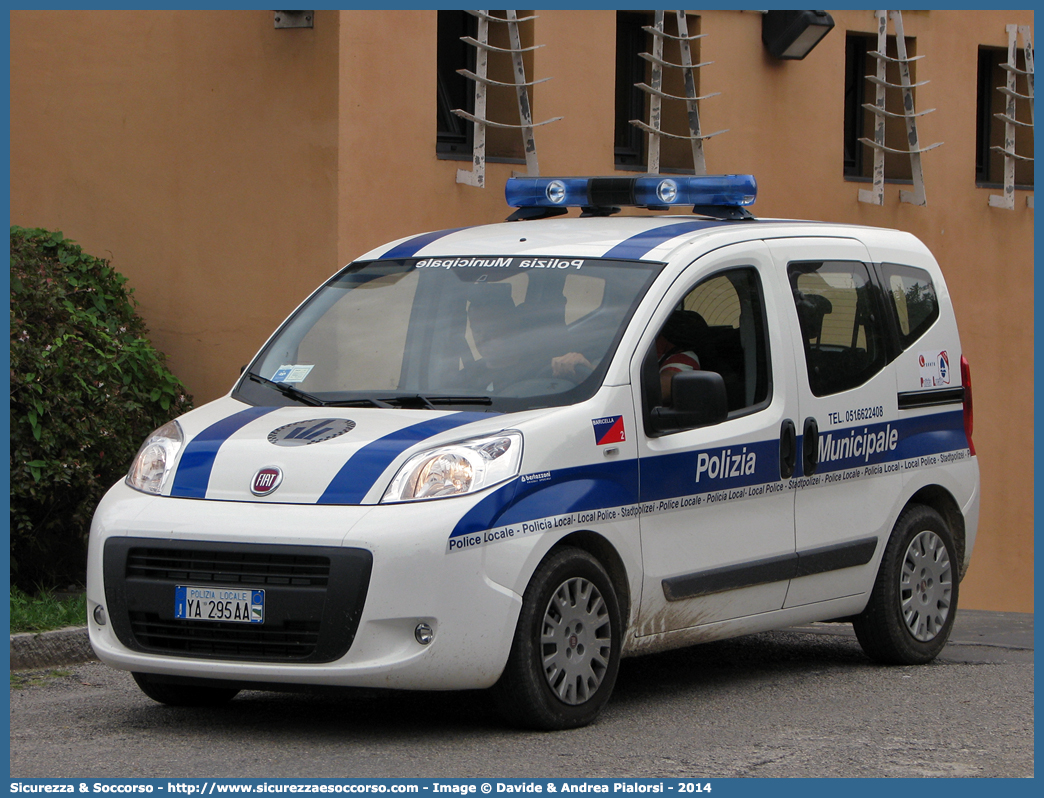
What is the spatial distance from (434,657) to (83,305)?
5.67 meters

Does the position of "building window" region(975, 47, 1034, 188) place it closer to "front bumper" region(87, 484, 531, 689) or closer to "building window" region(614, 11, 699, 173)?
"building window" region(614, 11, 699, 173)

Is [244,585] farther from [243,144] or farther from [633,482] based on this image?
[243,144]

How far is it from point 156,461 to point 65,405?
323cm

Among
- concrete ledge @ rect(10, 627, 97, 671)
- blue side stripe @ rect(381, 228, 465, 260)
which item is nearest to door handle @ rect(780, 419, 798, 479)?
blue side stripe @ rect(381, 228, 465, 260)

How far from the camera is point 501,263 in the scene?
6.95 m

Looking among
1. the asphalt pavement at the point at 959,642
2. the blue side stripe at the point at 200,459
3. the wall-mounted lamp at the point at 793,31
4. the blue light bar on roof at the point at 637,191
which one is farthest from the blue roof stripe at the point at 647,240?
the wall-mounted lamp at the point at 793,31

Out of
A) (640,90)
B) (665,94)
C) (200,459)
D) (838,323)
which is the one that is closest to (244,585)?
(200,459)

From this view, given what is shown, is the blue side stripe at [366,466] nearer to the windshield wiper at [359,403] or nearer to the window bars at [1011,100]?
the windshield wiper at [359,403]

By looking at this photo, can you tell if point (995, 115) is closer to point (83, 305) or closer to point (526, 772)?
point (83, 305)

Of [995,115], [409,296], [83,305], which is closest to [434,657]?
[409,296]

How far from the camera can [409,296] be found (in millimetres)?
6992

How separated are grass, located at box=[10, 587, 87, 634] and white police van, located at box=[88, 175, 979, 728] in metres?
1.63

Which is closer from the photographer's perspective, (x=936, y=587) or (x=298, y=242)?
(x=936, y=587)

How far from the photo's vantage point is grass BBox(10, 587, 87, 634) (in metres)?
7.98
